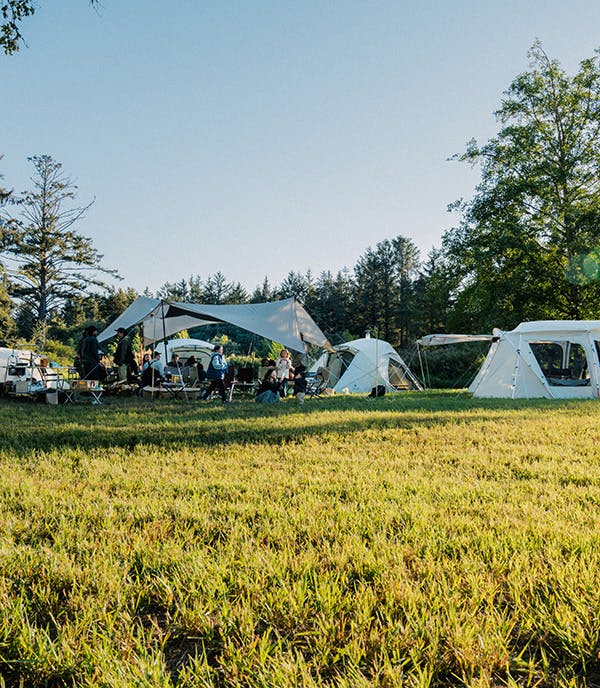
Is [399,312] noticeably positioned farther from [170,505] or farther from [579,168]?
[170,505]

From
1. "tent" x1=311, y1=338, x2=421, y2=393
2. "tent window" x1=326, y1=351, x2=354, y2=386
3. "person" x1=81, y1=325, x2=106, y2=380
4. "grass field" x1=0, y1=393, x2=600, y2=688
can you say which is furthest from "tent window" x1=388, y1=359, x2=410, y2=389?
"grass field" x1=0, y1=393, x2=600, y2=688

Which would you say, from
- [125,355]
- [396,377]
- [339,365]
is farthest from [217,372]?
[396,377]

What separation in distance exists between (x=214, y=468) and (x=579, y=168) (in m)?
21.2

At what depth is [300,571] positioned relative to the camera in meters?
2.07

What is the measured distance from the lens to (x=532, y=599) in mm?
1844

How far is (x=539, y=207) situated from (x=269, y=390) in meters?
15.0

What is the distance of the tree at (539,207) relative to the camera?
1931 centimetres

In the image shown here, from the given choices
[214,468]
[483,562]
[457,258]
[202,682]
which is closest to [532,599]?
[483,562]

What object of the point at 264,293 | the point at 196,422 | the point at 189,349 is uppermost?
the point at 264,293

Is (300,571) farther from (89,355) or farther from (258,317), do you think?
(89,355)

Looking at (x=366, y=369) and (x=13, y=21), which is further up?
(x=13, y=21)

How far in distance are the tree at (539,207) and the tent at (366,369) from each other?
14.4ft

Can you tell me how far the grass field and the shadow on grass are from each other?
1.07 metres

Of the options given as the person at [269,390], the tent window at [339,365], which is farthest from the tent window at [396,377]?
the person at [269,390]
